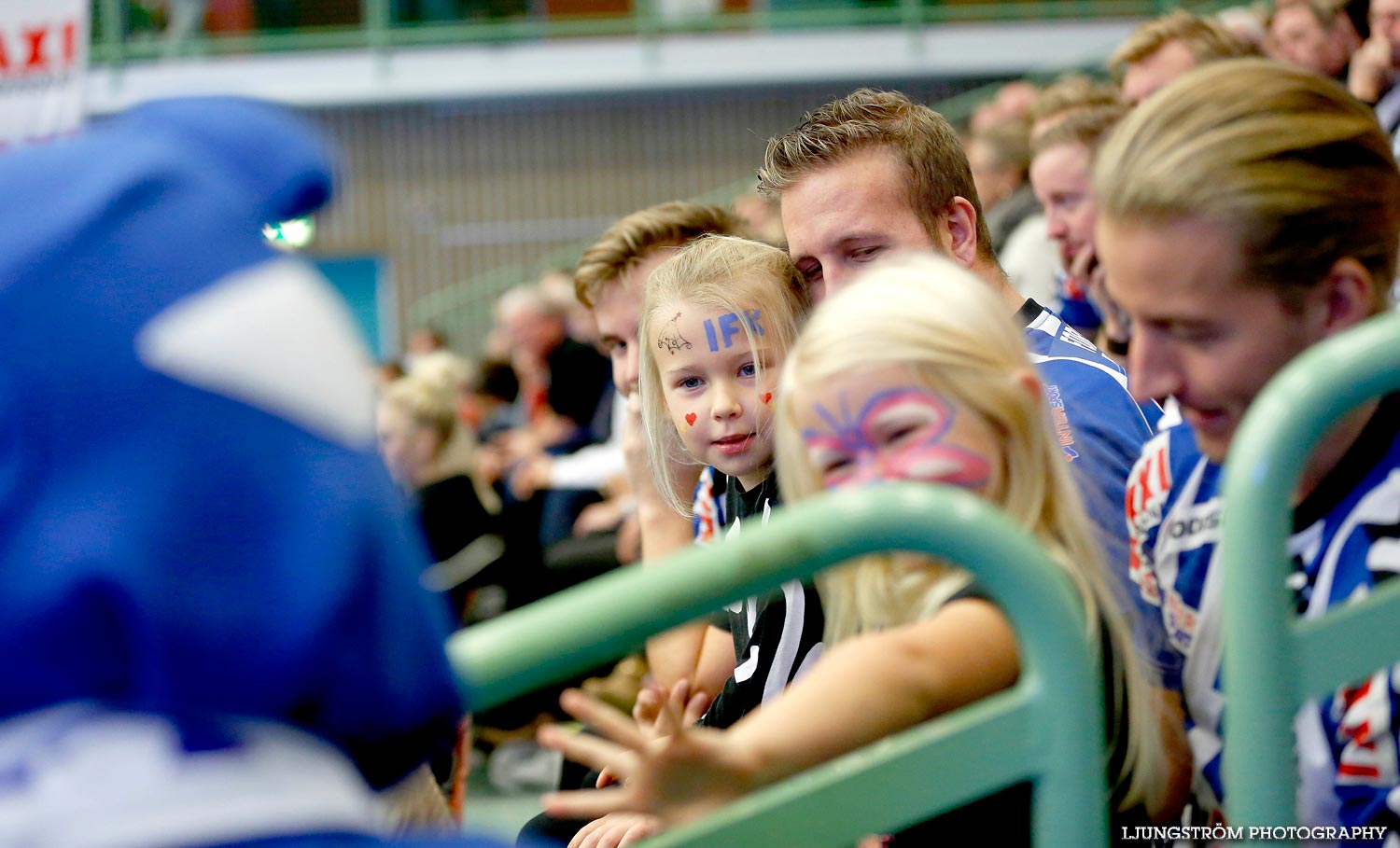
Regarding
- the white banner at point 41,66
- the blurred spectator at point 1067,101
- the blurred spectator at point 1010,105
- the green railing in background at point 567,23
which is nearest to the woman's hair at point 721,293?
the blurred spectator at point 1067,101

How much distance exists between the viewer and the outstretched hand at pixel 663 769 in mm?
962

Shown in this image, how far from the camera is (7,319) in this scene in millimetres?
702

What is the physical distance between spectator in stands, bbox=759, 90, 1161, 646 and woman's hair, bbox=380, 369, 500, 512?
9.64 ft

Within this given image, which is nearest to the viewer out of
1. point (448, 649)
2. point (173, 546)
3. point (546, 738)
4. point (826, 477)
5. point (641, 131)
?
point (173, 546)

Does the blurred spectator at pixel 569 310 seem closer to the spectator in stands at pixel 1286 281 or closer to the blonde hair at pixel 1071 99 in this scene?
the blonde hair at pixel 1071 99

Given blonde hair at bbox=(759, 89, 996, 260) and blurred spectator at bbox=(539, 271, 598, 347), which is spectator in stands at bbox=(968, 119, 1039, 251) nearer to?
blonde hair at bbox=(759, 89, 996, 260)

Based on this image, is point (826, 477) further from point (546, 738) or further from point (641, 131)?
point (641, 131)

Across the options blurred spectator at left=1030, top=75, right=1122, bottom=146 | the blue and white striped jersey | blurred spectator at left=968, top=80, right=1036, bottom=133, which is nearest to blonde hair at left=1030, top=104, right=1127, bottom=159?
blurred spectator at left=1030, top=75, right=1122, bottom=146

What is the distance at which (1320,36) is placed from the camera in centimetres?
411

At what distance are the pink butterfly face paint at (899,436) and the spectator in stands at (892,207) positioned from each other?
0.69 meters

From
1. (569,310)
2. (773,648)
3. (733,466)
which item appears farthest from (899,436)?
(569,310)

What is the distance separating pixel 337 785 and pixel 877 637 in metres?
0.50

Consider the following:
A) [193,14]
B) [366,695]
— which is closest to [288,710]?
[366,695]

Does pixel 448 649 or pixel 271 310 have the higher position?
pixel 271 310
